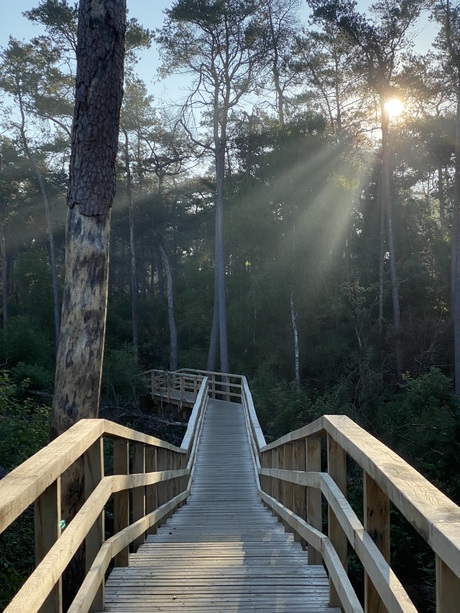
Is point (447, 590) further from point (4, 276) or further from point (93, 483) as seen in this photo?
point (4, 276)

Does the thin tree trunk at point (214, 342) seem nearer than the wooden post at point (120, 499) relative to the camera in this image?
No

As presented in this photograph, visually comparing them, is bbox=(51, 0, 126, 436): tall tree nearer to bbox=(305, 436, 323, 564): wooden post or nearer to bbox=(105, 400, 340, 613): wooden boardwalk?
bbox=(105, 400, 340, 613): wooden boardwalk

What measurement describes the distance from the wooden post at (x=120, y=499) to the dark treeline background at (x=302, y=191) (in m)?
14.9

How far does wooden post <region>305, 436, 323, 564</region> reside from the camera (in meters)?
3.75

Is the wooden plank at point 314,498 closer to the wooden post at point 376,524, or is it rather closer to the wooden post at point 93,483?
the wooden post at point 93,483

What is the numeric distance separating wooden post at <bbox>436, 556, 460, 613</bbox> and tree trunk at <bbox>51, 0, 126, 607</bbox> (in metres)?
4.44

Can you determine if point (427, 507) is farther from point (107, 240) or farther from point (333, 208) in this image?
point (333, 208)

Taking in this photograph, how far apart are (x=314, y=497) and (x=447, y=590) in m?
2.53

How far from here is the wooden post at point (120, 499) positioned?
3.76m

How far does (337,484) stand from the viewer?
2.97 metres

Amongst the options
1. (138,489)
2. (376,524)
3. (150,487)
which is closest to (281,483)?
(150,487)

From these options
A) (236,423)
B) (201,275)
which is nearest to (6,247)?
(201,275)

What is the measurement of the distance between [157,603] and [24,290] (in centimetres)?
3828

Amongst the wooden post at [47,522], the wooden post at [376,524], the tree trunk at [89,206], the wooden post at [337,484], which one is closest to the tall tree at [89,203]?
the tree trunk at [89,206]
